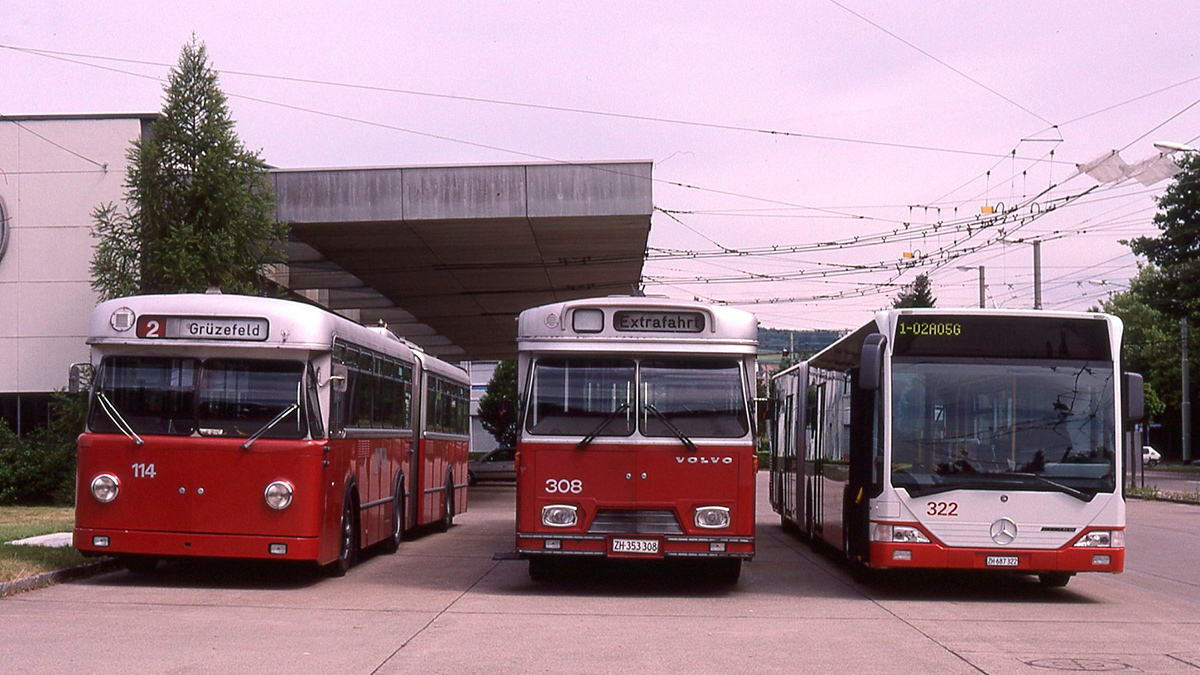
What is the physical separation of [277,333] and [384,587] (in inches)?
114

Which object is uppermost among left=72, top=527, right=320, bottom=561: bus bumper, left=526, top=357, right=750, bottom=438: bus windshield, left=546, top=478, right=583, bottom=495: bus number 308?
left=526, top=357, right=750, bottom=438: bus windshield

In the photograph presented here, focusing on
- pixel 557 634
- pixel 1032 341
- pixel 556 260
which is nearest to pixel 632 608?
pixel 557 634

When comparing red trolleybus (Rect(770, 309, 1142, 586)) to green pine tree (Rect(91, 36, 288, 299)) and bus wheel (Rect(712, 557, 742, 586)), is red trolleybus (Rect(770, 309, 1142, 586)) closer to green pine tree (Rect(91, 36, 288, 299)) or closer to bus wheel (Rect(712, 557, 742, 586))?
bus wheel (Rect(712, 557, 742, 586))

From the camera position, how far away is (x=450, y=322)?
168ft

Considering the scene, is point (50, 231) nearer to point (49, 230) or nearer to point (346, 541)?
point (49, 230)

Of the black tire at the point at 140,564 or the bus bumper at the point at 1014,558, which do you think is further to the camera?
the black tire at the point at 140,564

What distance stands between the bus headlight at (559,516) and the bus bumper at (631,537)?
0.35 feet

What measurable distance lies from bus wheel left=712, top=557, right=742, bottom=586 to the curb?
650cm

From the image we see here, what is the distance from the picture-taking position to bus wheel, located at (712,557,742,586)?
14624mm

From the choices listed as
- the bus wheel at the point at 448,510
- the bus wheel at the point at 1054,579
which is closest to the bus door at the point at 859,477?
the bus wheel at the point at 1054,579

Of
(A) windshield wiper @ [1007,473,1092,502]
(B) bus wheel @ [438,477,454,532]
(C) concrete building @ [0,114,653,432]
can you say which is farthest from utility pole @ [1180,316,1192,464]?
(A) windshield wiper @ [1007,473,1092,502]

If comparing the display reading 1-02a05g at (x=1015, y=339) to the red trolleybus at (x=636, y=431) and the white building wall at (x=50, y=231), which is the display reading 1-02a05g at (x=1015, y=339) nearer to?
the red trolleybus at (x=636, y=431)

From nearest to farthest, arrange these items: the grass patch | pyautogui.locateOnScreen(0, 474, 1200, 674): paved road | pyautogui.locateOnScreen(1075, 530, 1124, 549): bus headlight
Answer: pyautogui.locateOnScreen(0, 474, 1200, 674): paved road < pyautogui.locateOnScreen(1075, 530, 1124, 549): bus headlight < the grass patch

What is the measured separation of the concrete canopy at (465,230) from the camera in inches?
1104
